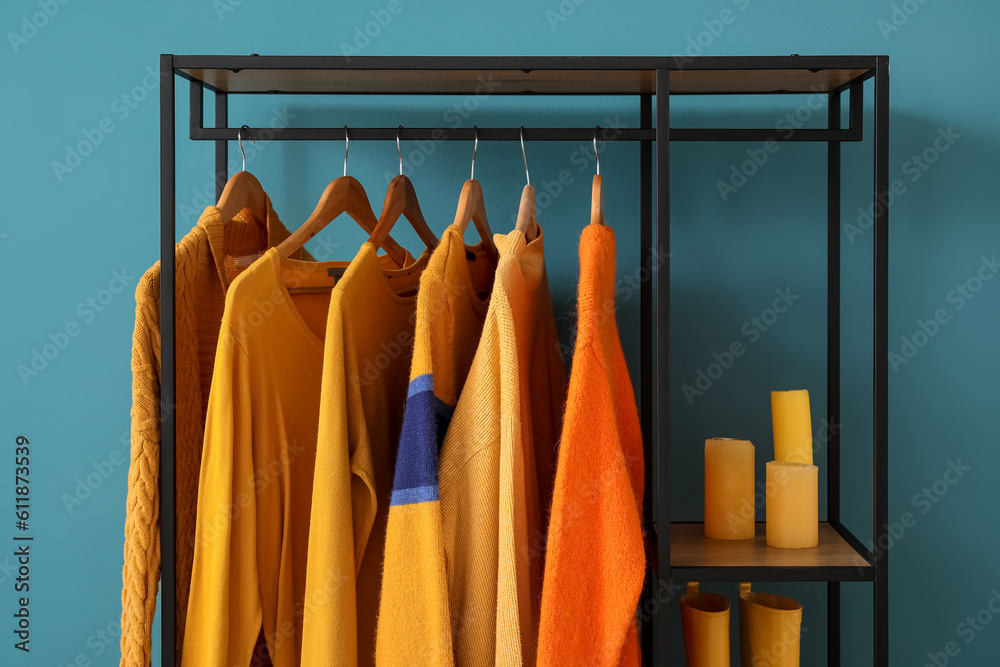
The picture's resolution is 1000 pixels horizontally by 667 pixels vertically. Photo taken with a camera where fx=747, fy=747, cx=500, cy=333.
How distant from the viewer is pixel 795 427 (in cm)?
113

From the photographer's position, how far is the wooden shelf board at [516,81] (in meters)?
1.05

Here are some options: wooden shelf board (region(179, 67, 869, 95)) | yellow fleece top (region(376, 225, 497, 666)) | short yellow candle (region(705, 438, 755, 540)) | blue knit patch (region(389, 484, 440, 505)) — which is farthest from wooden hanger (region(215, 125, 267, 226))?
short yellow candle (region(705, 438, 755, 540))

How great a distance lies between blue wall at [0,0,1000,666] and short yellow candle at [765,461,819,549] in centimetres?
29

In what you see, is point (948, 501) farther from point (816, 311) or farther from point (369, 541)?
point (369, 541)

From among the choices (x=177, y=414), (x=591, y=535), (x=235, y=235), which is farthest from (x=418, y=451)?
(x=235, y=235)

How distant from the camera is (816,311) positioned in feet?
4.42

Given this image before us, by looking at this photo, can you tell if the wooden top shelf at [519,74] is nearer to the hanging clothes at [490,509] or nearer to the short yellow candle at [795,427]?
the hanging clothes at [490,509]

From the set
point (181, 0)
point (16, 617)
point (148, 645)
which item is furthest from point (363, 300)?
point (16, 617)

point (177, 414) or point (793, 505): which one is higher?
point (177, 414)

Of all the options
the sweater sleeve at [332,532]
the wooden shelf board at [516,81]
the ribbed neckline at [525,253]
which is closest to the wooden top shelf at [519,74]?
the wooden shelf board at [516,81]

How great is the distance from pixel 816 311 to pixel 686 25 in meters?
0.57

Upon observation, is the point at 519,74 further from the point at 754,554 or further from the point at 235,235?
the point at 754,554

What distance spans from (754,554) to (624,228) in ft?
1.99

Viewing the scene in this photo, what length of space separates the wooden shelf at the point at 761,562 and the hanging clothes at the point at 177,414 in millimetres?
655
